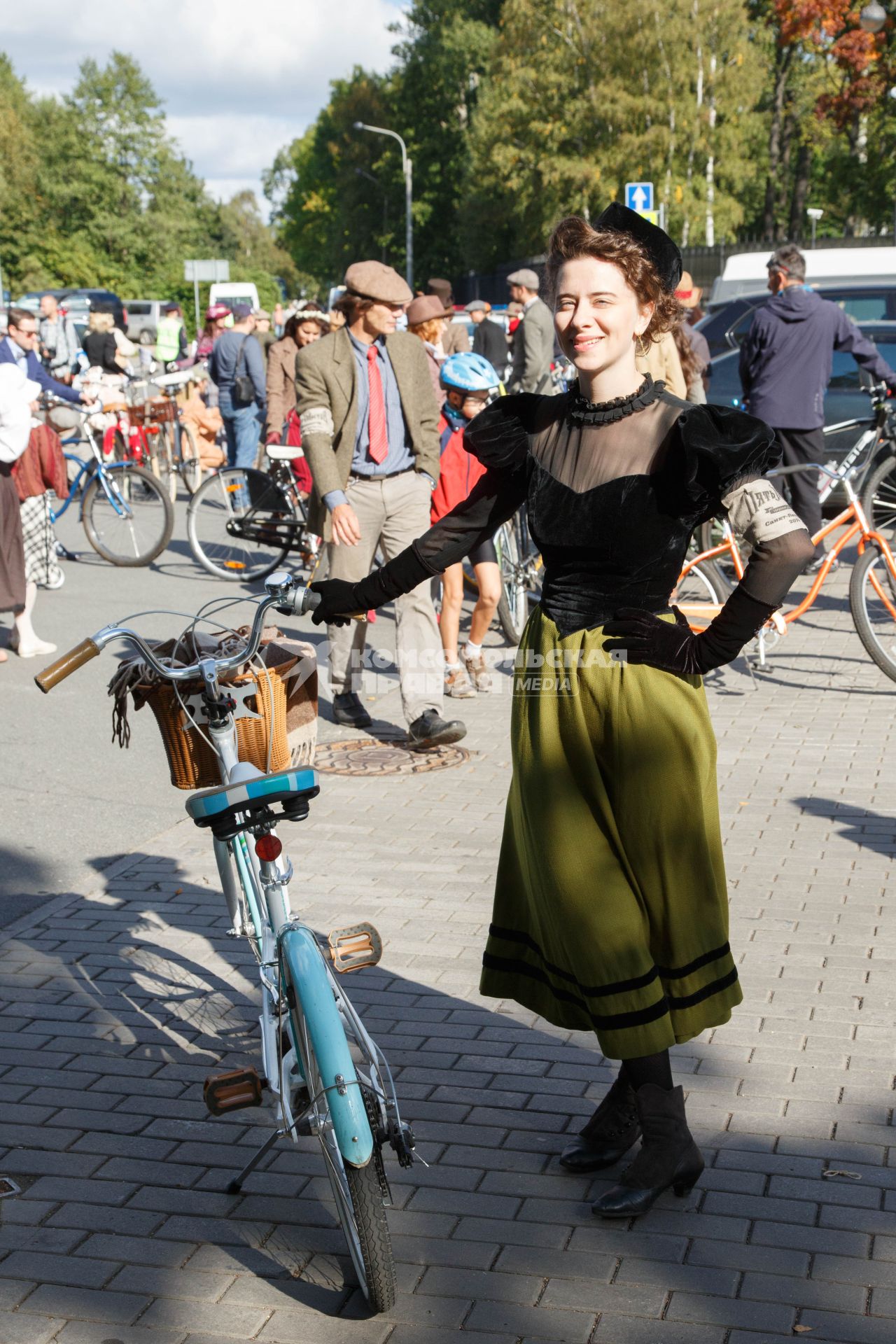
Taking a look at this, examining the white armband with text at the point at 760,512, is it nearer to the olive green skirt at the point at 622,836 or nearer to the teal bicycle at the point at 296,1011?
the olive green skirt at the point at 622,836

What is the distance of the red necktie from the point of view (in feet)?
23.9

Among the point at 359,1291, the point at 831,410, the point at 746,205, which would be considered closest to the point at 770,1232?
the point at 359,1291

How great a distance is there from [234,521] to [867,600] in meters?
5.20

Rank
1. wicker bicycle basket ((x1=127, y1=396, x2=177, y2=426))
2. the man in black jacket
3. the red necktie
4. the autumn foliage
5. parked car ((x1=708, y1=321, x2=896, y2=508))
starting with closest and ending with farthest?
the red necktie < parked car ((x1=708, y1=321, x2=896, y2=508)) < wicker bicycle basket ((x1=127, y1=396, x2=177, y2=426)) < the man in black jacket < the autumn foliage

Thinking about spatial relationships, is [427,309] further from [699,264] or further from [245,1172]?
[699,264]

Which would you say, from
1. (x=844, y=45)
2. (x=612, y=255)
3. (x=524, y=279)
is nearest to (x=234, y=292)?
(x=844, y=45)

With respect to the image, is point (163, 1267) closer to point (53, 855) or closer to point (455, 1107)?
point (455, 1107)

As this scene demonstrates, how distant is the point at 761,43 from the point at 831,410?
43698mm

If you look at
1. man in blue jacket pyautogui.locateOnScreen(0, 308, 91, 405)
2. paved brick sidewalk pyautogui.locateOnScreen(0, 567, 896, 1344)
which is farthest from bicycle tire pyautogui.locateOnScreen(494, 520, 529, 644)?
man in blue jacket pyautogui.locateOnScreen(0, 308, 91, 405)

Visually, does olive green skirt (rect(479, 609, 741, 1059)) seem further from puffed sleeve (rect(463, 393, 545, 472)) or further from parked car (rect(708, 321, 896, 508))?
parked car (rect(708, 321, 896, 508))

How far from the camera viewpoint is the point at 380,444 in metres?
7.31

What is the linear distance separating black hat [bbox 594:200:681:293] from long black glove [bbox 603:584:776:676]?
69 centimetres

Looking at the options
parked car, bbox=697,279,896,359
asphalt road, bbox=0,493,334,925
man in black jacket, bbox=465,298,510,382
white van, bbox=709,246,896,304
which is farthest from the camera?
white van, bbox=709,246,896,304

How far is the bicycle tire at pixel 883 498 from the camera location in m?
8.52
